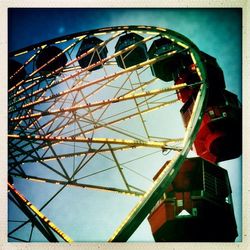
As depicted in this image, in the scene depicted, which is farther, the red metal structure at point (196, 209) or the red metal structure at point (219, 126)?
the red metal structure at point (219, 126)

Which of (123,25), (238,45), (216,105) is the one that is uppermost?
(123,25)

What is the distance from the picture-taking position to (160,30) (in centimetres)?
799

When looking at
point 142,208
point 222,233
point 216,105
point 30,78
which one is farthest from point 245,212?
point 30,78

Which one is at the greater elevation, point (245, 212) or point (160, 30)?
point (160, 30)

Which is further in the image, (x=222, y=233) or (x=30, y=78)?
(x=30, y=78)

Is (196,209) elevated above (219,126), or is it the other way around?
(219,126)

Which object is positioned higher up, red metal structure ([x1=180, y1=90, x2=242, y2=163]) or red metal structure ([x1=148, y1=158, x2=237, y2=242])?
red metal structure ([x1=180, y1=90, x2=242, y2=163])

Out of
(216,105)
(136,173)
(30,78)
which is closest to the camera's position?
(136,173)

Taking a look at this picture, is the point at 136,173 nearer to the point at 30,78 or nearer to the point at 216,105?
the point at 216,105

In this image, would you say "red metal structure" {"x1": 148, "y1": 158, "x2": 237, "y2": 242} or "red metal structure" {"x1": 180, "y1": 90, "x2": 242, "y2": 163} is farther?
"red metal structure" {"x1": 180, "y1": 90, "x2": 242, "y2": 163}

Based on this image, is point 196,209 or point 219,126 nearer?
point 196,209

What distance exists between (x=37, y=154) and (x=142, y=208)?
4.24 metres

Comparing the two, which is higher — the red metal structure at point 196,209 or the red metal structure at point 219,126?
the red metal structure at point 219,126

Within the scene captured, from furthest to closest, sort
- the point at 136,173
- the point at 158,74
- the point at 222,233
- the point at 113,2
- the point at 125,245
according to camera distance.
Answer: the point at 158,74, the point at 136,173, the point at 222,233, the point at 113,2, the point at 125,245
